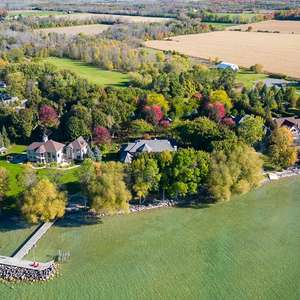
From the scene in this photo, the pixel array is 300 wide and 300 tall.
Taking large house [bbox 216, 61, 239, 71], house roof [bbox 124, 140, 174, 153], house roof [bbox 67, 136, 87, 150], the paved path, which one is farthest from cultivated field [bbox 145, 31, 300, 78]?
the paved path

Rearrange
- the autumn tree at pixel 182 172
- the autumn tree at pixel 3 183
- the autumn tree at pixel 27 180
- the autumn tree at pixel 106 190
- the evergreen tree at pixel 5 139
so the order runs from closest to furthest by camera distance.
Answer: the autumn tree at pixel 106 190 → the autumn tree at pixel 27 180 → the autumn tree at pixel 3 183 → the autumn tree at pixel 182 172 → the evergreen tree at pixel 5 139

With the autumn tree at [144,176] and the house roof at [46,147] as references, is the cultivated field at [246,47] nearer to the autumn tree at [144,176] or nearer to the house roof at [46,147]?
the house roof at [46,147]

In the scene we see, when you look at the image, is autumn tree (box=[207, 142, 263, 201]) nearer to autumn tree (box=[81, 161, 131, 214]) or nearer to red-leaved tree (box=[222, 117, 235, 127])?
autumn tree (box=[81, 161, 131, 214])

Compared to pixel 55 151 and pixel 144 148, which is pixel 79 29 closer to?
pixel 55 151

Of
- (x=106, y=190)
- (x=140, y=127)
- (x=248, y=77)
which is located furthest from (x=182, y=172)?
(x=248, y=77)

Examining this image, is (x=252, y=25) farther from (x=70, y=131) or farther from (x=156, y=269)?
(x=156, y=269)

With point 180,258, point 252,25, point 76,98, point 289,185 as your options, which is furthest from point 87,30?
point 180,258

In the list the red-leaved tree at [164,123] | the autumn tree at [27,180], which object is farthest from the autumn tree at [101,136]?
the autumn tree at [27,180]
